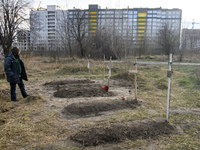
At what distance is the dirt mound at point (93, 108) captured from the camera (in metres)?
4.44

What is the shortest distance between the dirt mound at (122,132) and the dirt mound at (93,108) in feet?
3.74

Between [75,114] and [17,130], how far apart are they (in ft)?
4.86

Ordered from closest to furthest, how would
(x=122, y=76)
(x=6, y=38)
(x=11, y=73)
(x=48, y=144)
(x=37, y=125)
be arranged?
(x=48, y=144)
(x=37, y=125)
(x=11, y=73)
(x=122, y=76)
(x=6, y=38)

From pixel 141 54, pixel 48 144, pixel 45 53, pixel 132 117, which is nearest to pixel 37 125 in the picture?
pixel 48 144

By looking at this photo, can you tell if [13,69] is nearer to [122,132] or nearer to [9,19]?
[122,132]

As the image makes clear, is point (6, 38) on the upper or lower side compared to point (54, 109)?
upper

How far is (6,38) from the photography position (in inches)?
943

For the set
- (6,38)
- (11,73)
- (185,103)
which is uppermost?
(6,38)

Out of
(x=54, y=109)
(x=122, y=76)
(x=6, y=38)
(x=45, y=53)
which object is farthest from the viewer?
(x=45, y=53)

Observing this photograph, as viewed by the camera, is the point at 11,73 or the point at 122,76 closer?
the point at 11,73

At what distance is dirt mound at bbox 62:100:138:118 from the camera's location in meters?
4.44

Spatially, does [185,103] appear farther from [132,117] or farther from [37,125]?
[37,125]

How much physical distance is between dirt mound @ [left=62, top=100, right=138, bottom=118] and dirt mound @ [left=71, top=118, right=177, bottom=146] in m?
1.14

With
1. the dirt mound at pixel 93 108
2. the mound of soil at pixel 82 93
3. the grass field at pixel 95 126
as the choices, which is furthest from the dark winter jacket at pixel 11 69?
the dirt mound at pixel 93 108
